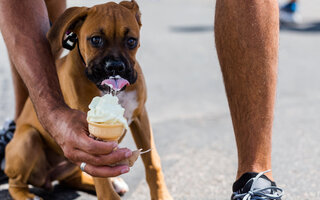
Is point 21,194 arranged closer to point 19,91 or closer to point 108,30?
point 19,91

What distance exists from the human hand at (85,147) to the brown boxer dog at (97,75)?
0.41 metres

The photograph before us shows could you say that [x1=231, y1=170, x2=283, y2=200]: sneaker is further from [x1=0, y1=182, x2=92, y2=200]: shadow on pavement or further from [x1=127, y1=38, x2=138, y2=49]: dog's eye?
[x1=0, y1=182, x2=92, y2=200]: shadow on pavement

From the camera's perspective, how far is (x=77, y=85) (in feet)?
7.79

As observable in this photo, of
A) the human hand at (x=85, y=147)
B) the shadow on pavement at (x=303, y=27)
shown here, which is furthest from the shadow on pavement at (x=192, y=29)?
the human hand at (x=85, y=147)

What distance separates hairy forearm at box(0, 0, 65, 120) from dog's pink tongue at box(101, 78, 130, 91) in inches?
8.5

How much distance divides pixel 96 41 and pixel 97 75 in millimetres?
181

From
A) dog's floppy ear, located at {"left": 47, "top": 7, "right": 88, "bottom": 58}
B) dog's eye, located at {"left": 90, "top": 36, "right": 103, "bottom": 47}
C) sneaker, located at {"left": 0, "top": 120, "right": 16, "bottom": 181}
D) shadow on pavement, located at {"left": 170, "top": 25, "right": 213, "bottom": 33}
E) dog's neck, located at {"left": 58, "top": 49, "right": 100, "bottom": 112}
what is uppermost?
dog's floppy ear, located at {"left": 47, "top": 7, "right": 88, "bottom": 58}

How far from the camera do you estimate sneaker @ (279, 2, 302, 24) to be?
28.2 feet

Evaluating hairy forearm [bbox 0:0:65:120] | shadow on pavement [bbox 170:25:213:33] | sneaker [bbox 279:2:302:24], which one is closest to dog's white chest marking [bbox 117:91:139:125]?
hairy forearm [bbox 0:0:65:120]

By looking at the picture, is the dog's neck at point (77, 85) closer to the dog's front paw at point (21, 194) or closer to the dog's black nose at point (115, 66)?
the dog's black nose at point (115, 66)

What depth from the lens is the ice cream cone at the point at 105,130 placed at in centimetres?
167

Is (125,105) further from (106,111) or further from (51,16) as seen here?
(51,16)

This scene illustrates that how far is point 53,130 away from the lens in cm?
191

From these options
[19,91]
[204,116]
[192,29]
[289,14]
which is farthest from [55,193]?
[289,14]
